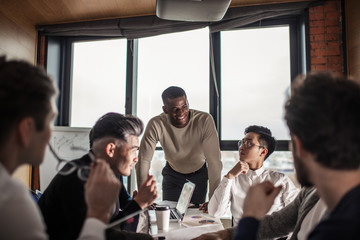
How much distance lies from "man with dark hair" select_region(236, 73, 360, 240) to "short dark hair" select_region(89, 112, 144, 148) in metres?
0.78

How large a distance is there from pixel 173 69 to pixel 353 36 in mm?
2089

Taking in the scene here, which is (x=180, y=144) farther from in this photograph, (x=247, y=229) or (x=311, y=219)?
(x=247, y=229)

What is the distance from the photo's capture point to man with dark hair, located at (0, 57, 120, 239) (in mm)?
671

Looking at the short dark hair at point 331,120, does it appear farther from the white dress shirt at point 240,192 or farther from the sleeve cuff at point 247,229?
the white dress shirt at point 240,192

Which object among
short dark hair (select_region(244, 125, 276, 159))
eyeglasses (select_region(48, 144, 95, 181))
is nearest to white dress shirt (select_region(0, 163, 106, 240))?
eyeglasses (select_region(48, 144, 95, 181))

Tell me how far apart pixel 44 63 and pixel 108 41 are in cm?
98

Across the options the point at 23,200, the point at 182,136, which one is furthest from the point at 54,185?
the point at 182,136

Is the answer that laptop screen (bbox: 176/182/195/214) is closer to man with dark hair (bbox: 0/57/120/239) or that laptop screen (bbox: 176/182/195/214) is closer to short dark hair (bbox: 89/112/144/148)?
short dark hair (bbox: 89/112/144/148)

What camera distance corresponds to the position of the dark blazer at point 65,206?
1.14 meters

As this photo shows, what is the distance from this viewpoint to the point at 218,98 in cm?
376

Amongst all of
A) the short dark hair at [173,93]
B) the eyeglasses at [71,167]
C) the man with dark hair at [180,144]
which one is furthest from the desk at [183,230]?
the short dark hair at [173,93]

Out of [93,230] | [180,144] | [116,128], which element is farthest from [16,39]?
[93,230]

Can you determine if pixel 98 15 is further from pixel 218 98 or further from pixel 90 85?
pixel 218 98

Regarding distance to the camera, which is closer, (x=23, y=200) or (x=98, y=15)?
(x=23, y=200)
